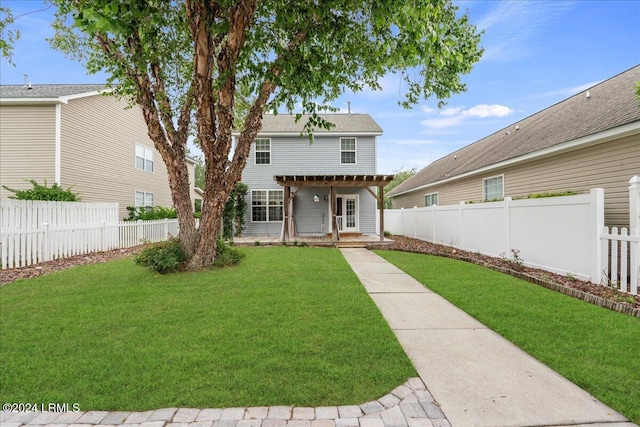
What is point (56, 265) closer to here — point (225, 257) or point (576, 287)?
point (225, 257)

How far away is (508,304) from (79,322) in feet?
19.2

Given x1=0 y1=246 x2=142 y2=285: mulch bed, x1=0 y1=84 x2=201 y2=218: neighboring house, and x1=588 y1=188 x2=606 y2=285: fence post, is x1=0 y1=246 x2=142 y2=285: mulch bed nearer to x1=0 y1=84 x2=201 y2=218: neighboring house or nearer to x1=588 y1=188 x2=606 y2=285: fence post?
x1=0 y1=84 x2=201 y2=218: neighboring house

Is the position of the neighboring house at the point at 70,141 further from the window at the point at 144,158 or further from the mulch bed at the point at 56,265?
the mulch bed at the point at 56,265

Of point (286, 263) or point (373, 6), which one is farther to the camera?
point (286, 263)

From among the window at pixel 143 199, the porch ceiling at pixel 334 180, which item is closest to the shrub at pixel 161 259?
the porch ceiling at pixel 334 180

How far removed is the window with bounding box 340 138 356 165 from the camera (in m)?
16.4

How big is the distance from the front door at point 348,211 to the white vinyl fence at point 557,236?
5.82 metres

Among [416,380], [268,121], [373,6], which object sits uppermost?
[268,121]

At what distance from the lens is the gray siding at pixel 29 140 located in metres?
12.0

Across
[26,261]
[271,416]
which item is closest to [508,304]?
[271,416]

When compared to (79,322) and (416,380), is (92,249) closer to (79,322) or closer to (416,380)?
(79,322)

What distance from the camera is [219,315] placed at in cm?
426

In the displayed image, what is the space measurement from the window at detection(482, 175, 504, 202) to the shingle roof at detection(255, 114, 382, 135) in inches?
227

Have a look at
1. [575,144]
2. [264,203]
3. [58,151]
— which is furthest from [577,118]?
[58,151]
